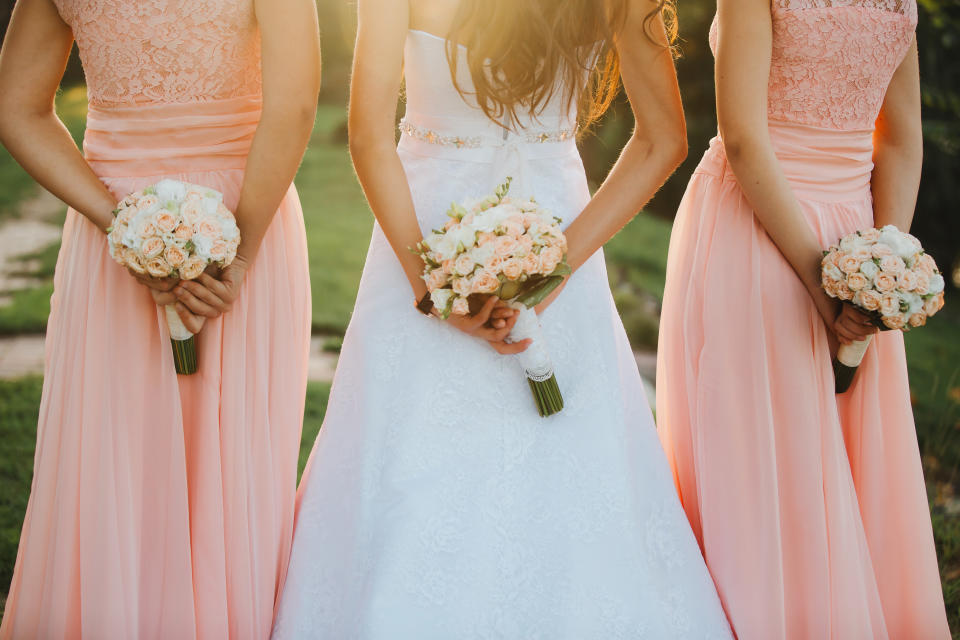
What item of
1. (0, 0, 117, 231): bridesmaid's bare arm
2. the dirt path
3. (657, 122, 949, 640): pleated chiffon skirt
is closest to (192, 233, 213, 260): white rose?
(0, 0, 117, 231): bridesmaid's bare arm

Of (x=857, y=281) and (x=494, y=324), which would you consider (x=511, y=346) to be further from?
(x=857, y=281)

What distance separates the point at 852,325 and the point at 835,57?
2.82ft

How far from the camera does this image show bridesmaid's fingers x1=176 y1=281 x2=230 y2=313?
256cm

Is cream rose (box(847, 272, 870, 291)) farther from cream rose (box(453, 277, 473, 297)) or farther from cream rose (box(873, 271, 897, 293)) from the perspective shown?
cream rose (box(453, 277, 473, 297))

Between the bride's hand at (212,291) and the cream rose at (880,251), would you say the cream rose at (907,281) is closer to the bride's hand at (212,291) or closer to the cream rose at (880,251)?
the cream rose at (880,251)

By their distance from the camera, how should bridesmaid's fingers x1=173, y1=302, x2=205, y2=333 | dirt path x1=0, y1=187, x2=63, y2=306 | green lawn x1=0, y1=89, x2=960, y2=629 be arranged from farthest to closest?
1. dirt path x1=0, y1=187, x2=63, y2=306
2. green lawn x1=0, y1=89, x2=960, y2=629
3. bridesmaid's fingers x1=173, y1=302, x2=205, y2=333

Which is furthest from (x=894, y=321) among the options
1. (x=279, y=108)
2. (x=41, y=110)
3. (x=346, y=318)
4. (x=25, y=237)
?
(x=25, y=237)

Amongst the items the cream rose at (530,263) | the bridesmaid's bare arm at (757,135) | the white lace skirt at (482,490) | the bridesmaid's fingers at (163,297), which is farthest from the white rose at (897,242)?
the bridesmaid's fingers at (163,297)

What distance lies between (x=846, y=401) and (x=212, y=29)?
8.00ft

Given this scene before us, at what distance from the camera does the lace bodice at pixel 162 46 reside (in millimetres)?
2508

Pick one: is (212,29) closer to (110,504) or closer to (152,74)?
(152,74)

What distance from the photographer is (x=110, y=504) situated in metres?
2.62

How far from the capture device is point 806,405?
9.12ft

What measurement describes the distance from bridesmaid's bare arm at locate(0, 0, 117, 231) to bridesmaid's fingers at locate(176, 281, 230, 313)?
0.34 m
